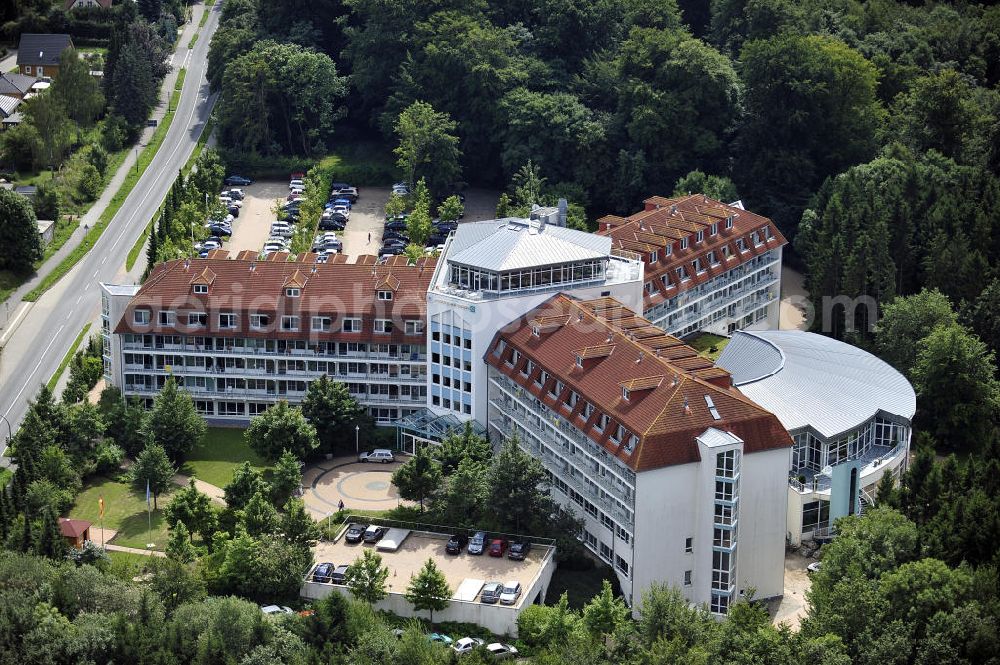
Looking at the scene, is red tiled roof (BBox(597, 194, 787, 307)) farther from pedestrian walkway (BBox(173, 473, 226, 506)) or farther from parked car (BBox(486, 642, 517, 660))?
parked car (BBox(486, 642, 517, 660))

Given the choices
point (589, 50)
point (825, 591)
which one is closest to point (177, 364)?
point (825, 591)

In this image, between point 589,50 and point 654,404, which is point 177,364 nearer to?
point 654,404

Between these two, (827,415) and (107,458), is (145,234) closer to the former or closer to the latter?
(107,458)

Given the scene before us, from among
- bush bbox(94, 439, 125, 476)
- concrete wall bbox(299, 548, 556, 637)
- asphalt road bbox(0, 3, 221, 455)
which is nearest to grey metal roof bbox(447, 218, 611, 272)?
concrete wall bbox(299, 548, 556, 637)

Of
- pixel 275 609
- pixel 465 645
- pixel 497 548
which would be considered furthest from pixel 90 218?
pixel 465 645

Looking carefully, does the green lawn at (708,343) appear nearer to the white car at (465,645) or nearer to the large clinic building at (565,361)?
the large clinic building at (565,361)
